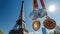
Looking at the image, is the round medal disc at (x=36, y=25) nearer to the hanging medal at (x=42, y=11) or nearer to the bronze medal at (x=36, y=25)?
the bronze medal at (x=36, y=25)

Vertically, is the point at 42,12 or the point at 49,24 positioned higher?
the point at 42,12

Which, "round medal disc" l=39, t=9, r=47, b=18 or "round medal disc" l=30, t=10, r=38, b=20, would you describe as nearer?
"round medal disc" l=39, t=9, r=47, b=18

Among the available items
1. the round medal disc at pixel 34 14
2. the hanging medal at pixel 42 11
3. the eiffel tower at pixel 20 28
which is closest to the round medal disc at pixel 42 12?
the hanging medal at pixel 42 11

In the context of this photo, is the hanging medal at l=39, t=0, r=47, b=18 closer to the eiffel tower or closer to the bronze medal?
the bronze medal

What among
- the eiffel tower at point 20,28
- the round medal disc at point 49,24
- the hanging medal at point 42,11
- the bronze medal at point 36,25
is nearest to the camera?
the round medal disc at point 49,24

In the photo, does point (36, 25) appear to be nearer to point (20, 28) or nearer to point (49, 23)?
point (49, 23)

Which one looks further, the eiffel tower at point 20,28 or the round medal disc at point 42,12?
the eiffel tower at point 20,28

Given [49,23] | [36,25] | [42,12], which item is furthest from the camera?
[36,25]

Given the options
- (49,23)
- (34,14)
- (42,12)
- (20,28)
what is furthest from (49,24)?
(20,28)

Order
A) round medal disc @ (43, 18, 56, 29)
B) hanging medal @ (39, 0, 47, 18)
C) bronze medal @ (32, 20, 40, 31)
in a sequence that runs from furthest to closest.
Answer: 1. bronze medal @ (32, 20, 40, 31)
2. hanging medal @ (39, 0, 47, 18)
3. round medal disc @ (43, 18, 56, 29)

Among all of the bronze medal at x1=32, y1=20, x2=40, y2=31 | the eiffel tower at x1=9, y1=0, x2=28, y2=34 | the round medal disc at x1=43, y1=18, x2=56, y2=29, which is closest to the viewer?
the round medal disc at x1=43, y1=18, x2=56, y2=29

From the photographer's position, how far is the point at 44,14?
19.8 ft

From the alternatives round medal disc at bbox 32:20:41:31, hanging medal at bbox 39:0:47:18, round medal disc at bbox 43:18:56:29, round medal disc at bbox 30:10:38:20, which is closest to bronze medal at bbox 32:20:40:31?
round medal disc at bbox 32:20:41:31

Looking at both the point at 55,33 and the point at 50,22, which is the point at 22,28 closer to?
the point at 55,33
